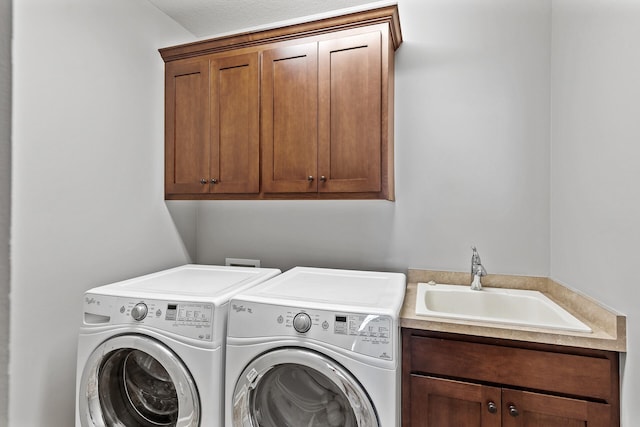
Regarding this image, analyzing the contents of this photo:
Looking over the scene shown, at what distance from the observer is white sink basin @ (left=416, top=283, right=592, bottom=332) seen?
168cm

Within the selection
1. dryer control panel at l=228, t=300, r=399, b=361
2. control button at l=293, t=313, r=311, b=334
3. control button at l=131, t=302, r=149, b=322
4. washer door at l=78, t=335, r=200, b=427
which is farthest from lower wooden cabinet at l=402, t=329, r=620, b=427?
control button at l=131, t=302, r=149, b=322

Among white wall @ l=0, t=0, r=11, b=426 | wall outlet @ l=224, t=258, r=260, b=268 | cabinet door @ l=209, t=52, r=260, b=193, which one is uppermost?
cabinet door @ l=209, t=52, r=260, b=193

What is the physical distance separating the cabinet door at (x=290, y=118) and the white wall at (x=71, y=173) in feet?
2.57

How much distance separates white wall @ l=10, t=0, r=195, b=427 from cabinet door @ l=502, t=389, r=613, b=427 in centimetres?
197

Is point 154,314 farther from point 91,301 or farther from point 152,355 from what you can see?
point 91,301

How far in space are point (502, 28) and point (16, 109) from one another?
7.76 ft

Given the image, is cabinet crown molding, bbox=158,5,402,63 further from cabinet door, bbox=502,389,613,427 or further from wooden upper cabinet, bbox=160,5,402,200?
cabinet door, bbox=502,389,613,427

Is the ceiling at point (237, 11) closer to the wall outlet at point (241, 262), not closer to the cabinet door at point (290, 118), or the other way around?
the cabinet door at point (290, 118)

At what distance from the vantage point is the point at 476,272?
1816 millimetres

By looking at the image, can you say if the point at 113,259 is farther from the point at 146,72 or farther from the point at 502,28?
the point at 502,28

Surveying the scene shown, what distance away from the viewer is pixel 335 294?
5.00 ft

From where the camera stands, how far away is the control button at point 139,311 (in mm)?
1454

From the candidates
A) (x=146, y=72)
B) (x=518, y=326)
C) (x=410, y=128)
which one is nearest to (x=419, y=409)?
(x=518, y=326)

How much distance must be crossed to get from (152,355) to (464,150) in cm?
185
